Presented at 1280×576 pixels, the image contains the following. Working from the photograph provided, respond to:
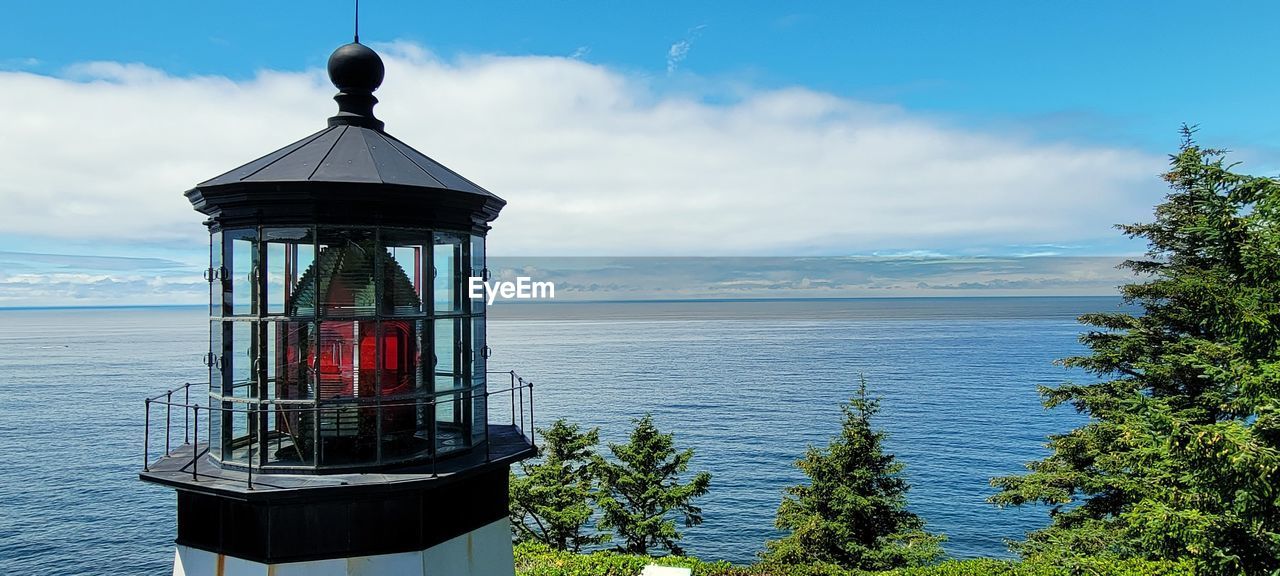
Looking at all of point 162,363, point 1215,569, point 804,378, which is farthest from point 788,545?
point 162,363

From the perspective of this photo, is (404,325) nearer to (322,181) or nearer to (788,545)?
(322,181)

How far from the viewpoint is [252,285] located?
481 cm

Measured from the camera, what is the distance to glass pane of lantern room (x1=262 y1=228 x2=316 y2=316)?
4.65 meters

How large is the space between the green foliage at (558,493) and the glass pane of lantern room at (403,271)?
1200 centimetres

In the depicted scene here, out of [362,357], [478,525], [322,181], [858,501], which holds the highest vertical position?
[322,181]

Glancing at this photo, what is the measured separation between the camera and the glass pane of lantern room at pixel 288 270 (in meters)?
4.65

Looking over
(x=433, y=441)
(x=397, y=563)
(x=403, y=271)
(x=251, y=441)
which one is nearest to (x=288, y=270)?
(x=403, y=271)

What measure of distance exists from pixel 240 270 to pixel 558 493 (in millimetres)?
12923

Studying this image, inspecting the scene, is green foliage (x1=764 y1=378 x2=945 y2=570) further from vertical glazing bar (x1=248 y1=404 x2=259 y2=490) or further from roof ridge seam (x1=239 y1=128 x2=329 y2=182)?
roof ridge seam (x1=239 y1=128 x2=329 y2=182)

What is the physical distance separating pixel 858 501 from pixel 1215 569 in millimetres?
5948

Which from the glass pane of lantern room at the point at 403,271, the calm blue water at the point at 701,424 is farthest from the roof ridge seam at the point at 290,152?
the calm blue water at the point at 701,424

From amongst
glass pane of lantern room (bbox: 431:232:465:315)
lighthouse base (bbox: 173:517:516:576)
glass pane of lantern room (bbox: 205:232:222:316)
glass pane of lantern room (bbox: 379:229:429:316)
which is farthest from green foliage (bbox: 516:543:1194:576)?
glass pane of lantern room (bbox: 205:232:222:316)

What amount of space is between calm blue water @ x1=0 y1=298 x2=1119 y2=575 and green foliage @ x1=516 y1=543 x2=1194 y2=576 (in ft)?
39.0

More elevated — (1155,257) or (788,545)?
(1155,257)
